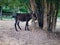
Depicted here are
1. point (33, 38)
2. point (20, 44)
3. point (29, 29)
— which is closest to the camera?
point (20, 44)

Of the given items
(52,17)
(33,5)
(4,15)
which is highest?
(33,5)

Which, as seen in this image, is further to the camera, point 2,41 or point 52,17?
point 52,17

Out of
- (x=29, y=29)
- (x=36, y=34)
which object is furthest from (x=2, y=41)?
(x=29, y=29)

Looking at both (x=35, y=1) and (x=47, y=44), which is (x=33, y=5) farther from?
(x=47, y=44)

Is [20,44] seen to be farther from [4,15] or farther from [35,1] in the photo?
[4,15]

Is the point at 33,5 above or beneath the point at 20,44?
above

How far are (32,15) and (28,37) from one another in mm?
1960

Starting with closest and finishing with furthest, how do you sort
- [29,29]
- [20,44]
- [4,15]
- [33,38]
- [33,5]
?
[20,44] → [33,38] → [33,5] → [29,29] → [4,15]

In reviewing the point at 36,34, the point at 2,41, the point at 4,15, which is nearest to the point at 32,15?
the point at 36,34

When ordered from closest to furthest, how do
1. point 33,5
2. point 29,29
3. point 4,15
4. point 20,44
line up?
point 20,44 < point 33,5 < point 29,29 < point 4,15

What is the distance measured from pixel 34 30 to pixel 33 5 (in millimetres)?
1375

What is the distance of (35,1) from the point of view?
1136 centimetres

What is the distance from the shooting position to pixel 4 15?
80.7 feet

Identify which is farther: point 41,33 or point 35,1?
point 35,1
